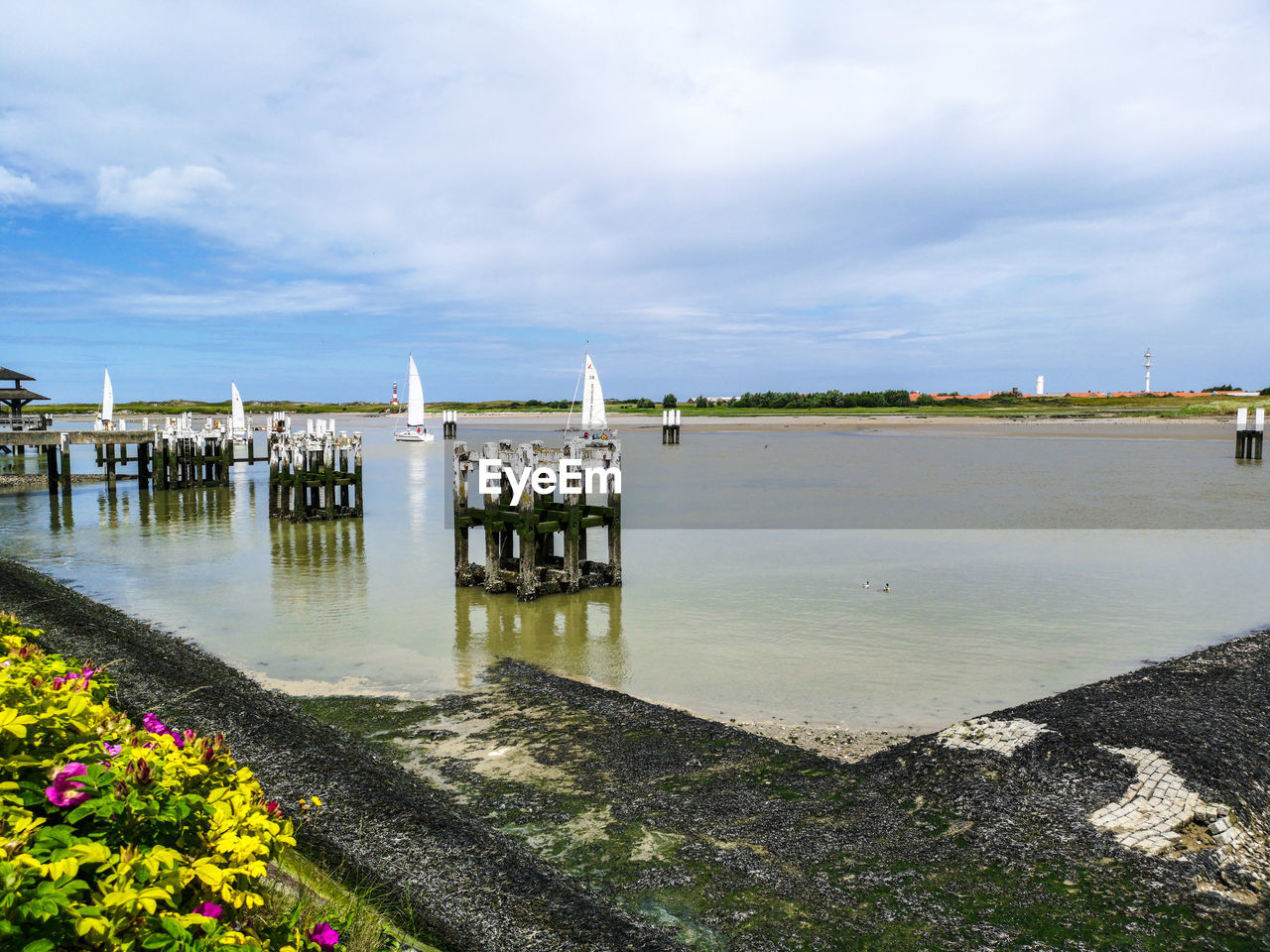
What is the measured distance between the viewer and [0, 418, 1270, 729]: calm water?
30.9 feet

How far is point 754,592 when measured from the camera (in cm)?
1362

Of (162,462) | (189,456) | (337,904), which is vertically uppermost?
(189,456)

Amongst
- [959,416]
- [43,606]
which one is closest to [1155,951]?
[43,606]

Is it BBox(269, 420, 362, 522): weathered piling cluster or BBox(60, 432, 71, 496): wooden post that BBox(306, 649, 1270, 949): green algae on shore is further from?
BBox(60, 432, 71, 496): wooden post

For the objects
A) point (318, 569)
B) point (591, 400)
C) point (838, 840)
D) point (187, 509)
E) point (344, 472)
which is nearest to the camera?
point (838, 840)

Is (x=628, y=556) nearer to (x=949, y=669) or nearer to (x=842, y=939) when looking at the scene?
(x=949, y=669)

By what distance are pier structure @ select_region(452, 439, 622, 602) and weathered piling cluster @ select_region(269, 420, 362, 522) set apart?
9.55 m

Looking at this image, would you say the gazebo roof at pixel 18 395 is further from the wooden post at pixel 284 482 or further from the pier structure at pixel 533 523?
the pier structure at pixel 533 523

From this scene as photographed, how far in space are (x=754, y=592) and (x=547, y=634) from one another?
12.4ft

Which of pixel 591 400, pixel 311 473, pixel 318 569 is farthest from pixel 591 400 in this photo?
pixel 318 569

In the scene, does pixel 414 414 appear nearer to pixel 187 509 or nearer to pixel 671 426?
pixel 671 426

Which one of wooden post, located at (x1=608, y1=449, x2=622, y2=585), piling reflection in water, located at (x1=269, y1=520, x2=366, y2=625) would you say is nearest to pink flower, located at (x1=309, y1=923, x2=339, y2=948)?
piling reflection in water, located at (x1=269, y1=520, x2=366, y2=625)

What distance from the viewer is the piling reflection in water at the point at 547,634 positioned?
986 centimetres

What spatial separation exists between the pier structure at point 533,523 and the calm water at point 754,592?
0.45 metres
